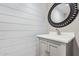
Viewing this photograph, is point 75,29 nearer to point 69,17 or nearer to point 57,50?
point 69,17

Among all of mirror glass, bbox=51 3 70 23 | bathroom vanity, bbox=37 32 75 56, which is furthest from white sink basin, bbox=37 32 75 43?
mirror glass, bbox=51 3 70 23

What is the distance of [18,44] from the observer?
116 centimetres

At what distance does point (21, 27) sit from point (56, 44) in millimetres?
416

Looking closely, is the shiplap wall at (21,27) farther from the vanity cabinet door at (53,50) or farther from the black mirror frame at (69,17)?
the vanity cabinet door at (53,50)

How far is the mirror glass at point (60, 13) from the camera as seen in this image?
1154mm

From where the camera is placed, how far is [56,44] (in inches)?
42.7

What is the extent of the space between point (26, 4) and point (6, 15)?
25 cm

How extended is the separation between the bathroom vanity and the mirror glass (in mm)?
162

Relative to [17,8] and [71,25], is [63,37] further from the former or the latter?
[17,8]

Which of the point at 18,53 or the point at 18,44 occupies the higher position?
the point at 18,44

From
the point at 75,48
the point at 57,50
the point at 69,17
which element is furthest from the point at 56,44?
the point at 69,17

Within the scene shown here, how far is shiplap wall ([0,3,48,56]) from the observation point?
3.58 feet

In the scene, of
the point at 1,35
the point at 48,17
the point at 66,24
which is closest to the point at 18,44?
the point at 1,35

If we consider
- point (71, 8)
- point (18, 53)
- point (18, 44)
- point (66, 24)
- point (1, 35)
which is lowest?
point (18, 53)
